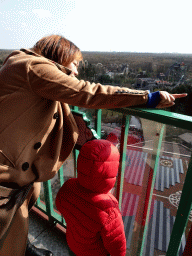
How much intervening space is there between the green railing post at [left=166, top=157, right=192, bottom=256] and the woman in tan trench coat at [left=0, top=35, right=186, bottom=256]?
39 centimetres

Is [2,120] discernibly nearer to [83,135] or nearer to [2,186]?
[2,186]

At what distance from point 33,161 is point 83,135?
35 centimetres

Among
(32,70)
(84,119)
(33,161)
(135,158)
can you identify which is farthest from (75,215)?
(135,158)

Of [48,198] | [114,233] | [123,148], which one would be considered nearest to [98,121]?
[123,148]

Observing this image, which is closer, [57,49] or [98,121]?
[57,49]

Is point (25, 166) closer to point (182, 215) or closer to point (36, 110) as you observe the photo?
point (36, 110)

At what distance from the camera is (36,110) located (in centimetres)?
96

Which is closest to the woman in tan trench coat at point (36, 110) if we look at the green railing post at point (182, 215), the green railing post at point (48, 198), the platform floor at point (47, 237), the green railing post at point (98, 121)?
the green railing post at point (98, 121)

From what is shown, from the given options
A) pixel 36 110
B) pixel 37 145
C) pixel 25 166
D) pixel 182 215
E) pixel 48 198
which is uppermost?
pixel 36 110

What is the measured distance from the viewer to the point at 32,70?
820mm

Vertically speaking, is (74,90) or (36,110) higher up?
(74,90)

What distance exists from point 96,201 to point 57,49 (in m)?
0.89

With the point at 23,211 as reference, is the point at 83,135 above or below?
above

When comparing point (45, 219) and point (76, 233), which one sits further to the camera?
point (45, 219)
